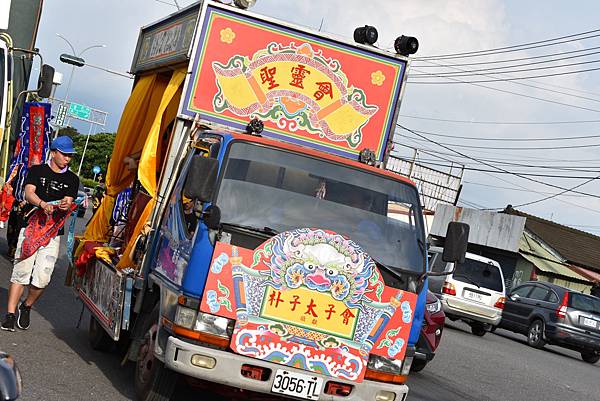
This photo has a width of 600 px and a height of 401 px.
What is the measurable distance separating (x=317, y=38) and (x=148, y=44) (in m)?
3.16

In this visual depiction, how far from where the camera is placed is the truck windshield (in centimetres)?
706

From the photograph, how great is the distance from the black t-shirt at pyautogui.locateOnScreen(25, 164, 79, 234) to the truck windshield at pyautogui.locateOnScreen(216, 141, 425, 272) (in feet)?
9.46

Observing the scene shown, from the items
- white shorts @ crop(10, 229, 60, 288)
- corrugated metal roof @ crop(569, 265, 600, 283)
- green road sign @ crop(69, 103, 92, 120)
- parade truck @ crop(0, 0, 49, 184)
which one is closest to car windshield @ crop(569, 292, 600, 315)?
parade truck @ crop(0, 0, 49, 184)

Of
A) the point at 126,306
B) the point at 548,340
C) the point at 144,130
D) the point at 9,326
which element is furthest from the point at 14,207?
the point at 548,340

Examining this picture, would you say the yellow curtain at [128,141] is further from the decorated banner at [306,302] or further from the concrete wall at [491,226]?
the concrete wall at [491,226]

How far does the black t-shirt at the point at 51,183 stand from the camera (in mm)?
9453

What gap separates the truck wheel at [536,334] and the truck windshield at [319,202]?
15.9 meters

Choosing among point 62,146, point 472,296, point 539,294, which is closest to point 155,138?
point 62,146

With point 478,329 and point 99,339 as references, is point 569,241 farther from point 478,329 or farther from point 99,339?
point 99,339

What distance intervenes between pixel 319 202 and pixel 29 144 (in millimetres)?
7567

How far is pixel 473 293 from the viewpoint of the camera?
2155 cm

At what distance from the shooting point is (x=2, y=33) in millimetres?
12047

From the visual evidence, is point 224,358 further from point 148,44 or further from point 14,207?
point 14,207

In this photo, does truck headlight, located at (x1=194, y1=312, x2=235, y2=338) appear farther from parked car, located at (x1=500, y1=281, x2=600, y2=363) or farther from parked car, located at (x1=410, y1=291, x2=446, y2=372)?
parked car, located at (x1=500, y1=281, x2=600, y2=363)
